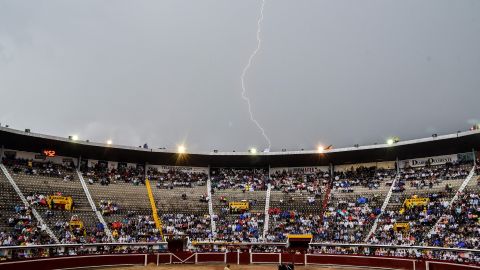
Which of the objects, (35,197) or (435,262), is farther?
(35,197)

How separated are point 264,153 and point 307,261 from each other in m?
15.6

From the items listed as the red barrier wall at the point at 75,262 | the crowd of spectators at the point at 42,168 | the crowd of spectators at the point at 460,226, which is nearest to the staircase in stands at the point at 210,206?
the red barrier wall at the point at 75,262

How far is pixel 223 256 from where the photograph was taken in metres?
37.2

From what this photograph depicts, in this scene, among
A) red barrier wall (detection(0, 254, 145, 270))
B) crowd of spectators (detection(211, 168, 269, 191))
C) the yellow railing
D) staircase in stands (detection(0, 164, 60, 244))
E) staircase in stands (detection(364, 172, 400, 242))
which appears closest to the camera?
red barrier wall (detection(0, 254, 145, 270))

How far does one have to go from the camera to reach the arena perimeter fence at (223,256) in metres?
30.4

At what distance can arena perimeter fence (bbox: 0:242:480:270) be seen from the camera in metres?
30.4

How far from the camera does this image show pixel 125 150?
154ft

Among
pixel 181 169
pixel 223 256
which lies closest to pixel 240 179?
pixel 181 169

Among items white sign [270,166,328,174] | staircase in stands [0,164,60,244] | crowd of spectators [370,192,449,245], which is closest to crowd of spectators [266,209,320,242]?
crowd of spectators [370,192,449,245]

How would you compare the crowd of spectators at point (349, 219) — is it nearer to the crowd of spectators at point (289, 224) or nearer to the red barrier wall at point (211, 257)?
the crowd of spectators at point (289, 224)

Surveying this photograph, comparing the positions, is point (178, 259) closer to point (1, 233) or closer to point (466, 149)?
point (1, 233)

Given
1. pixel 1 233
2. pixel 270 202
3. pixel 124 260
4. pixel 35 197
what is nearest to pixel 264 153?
pixel 270 202

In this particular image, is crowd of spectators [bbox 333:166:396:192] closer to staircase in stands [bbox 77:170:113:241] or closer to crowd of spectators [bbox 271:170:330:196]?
crowd of spectators [bbox 271:170:330:196]

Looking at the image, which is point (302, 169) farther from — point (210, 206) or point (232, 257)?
point (232, 257)
